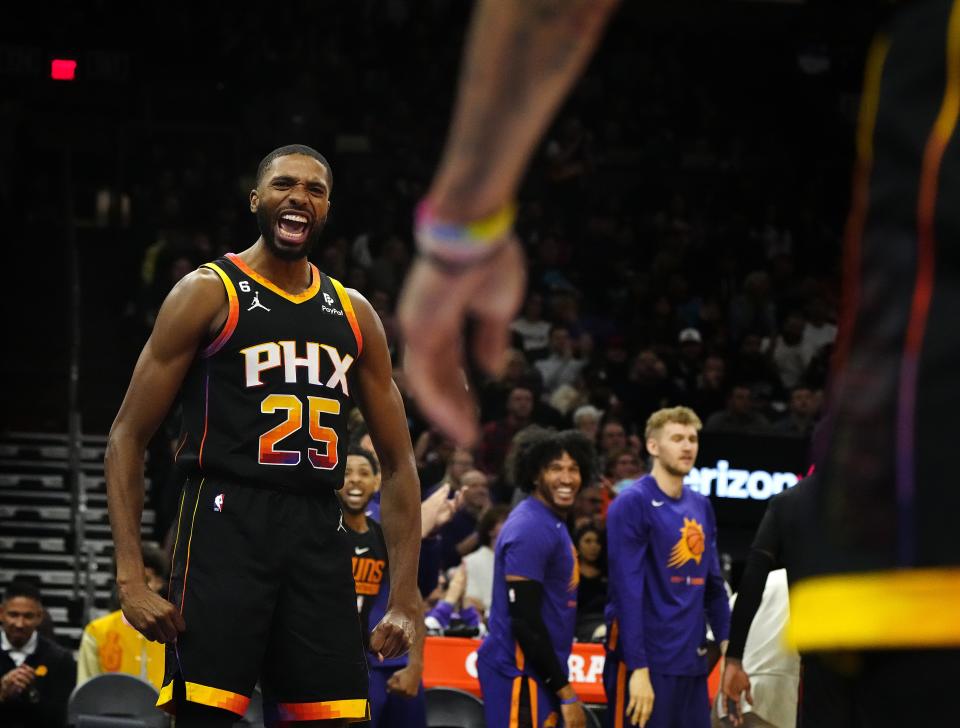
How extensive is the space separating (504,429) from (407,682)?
4.71 metres

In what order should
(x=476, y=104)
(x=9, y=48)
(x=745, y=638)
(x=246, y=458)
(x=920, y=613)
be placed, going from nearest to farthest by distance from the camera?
(x=476, y=104), (x=920, y=613), (x=246, y=458), (x=745, y=638), (x=9, y=48)

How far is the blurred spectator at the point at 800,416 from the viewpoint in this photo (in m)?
13.1

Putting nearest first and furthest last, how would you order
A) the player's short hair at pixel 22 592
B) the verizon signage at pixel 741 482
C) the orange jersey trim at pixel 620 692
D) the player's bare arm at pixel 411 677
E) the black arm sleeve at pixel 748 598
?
1. the player's bare arm at pixel 411 677
2. the black arm sleeve at pixel 748 598
3. the orange jersey trim at pixel 620 692
4. the player's short hair at pixel 22 592
5. the verizon signage at pixel 741 482

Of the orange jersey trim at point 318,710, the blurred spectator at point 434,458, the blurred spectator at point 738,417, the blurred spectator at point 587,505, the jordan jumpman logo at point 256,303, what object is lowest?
the orange jersey trim at point 318,710

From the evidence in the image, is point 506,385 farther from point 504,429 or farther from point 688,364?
point 688,364

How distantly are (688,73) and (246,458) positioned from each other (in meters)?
18.7

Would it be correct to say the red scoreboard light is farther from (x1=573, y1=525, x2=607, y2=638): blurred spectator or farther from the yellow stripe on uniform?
the yellow stripe on uniform

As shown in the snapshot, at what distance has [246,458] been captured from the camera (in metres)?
4.48

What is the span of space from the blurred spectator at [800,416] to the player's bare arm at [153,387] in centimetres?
898

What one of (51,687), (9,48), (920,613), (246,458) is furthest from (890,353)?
(9,48)

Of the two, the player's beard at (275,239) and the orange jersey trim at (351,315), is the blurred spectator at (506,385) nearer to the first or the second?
the orange jersey trim at (351,315)

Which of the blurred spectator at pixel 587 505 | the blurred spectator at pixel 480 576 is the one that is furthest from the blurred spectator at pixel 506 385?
the blurred spectator at pixel 480 576

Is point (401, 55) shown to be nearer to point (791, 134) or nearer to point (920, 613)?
point (791, 134)

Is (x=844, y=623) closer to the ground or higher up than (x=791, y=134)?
closer to the ground
